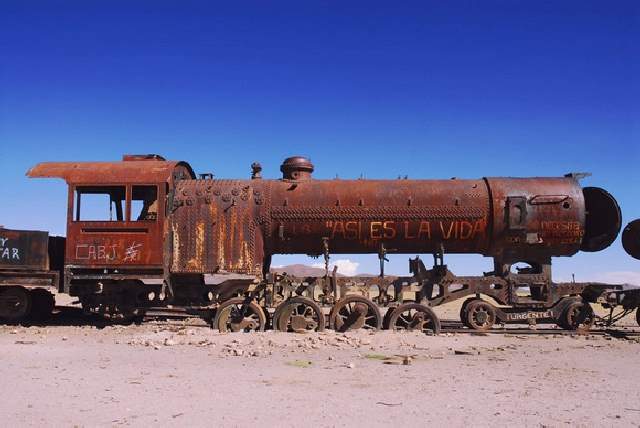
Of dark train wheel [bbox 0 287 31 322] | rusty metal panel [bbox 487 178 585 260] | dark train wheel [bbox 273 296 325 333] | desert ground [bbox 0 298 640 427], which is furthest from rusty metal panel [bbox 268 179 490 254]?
dark train wheel [bbox 0 287 31 322]

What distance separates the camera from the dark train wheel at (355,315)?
Result: 11094 millimetres

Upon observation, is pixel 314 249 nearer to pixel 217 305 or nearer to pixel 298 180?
pixel 298 180

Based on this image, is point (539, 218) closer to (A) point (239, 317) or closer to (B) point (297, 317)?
(B) point (297, 317)

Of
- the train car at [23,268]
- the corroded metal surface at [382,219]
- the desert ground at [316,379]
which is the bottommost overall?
the desert ground at [316,379]

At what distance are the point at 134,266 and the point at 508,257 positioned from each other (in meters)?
8.08

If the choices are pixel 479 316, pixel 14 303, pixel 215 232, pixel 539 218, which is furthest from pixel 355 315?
pixel 14 303

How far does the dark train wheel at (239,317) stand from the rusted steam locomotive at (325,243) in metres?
0.03

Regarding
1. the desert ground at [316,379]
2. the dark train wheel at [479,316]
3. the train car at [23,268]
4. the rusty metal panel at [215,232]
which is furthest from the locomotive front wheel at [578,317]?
A: the train car at [23,268]

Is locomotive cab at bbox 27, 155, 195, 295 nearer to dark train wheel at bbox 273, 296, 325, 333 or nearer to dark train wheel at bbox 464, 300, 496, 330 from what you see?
dark train wheel at bbox 273, 296, 325, 333

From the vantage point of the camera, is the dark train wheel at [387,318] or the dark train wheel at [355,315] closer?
the dark train wheel at [355,315]

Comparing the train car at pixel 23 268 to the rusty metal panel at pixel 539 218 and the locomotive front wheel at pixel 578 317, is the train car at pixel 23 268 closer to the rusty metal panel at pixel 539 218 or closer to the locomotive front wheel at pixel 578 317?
the rusty metal panel at pixel 539 218

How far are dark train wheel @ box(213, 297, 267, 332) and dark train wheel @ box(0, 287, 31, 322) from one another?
4.65 m

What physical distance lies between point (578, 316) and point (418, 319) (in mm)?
3505

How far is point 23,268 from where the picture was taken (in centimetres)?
1194
